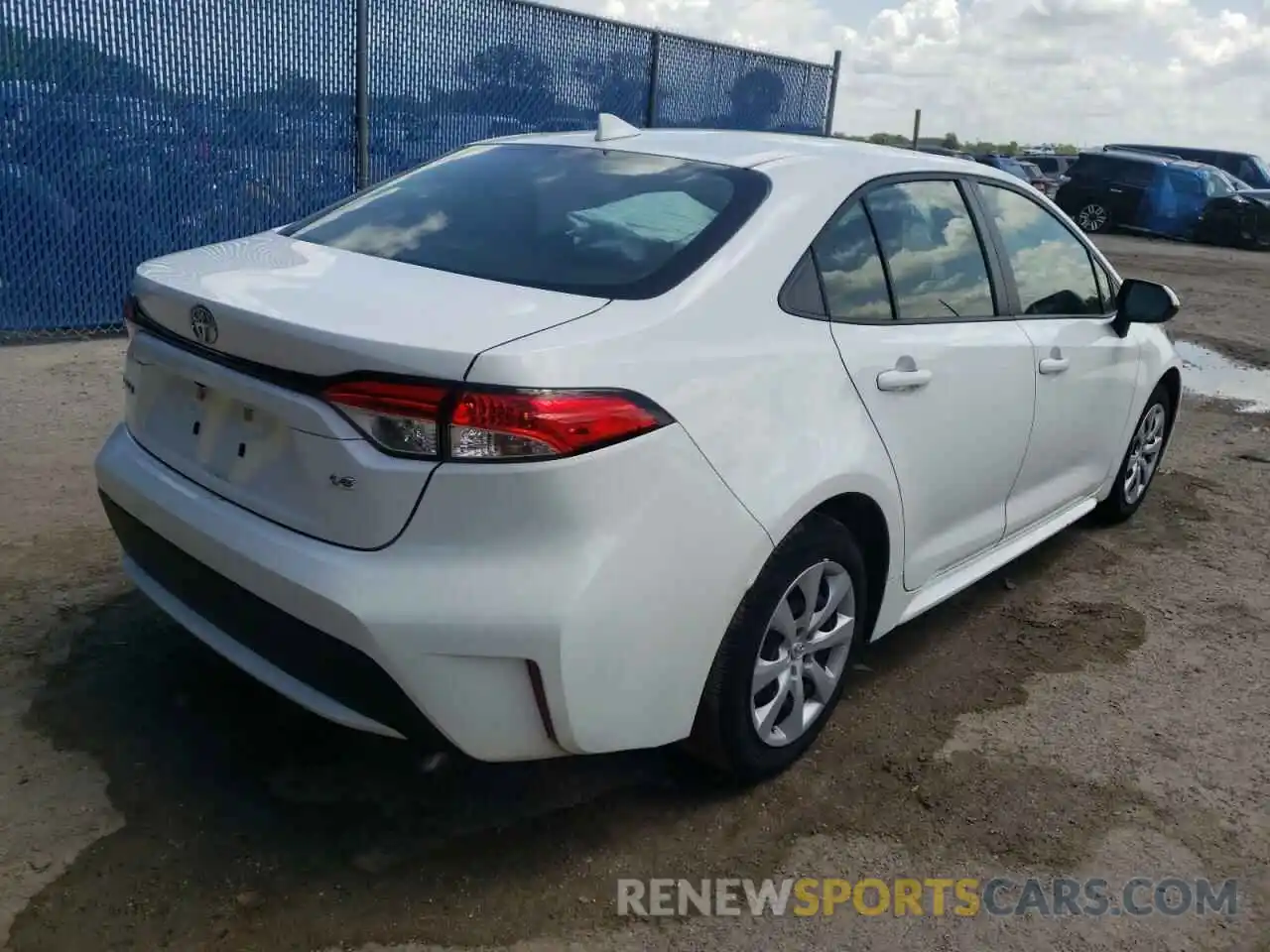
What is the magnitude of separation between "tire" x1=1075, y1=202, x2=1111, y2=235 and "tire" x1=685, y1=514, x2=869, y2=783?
21.4 metres

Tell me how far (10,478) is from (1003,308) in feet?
13.1

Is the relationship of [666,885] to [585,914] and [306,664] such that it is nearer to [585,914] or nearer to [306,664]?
[585,914]

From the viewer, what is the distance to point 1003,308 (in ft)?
12.0

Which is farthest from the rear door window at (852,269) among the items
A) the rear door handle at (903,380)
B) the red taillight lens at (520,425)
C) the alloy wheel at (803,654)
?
the red taillight lens at (520,425)

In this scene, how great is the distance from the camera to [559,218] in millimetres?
2928

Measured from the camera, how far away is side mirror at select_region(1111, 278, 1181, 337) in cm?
427

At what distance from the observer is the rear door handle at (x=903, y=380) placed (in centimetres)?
297

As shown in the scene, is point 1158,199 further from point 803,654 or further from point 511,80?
point 803,654

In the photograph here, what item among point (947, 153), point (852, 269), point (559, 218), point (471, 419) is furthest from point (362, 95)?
point (947, 153)

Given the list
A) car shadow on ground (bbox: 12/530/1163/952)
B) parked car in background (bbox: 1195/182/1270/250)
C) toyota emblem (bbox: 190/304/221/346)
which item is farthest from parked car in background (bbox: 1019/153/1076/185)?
toyota emblem (bbox: 190/304/221/346)

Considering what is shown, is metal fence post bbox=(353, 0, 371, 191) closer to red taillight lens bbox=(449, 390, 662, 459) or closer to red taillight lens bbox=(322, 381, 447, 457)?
red taillight lens bbox=(322, 381, 447, 457)

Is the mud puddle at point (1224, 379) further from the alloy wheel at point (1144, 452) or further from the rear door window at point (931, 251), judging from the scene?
the rear door window at point (931, 251)

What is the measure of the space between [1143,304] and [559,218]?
2.53 metres

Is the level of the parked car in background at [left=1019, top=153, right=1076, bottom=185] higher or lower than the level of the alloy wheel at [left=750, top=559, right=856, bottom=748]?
higher
